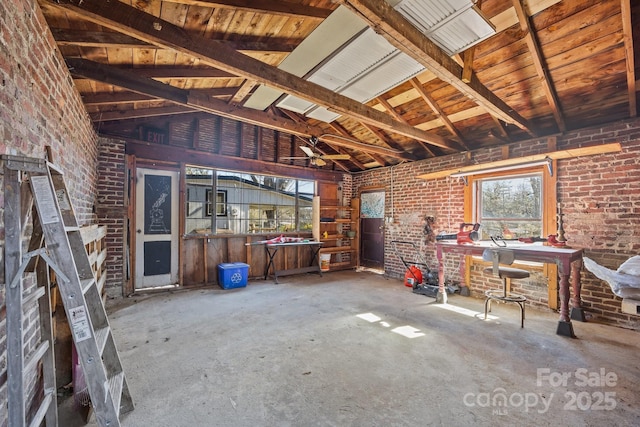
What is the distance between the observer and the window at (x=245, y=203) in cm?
526

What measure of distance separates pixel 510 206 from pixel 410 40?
12.2 ft

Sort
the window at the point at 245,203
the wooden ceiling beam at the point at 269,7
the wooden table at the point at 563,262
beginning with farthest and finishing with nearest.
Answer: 1. the window at the point at 245,203
2. the wooden table at the point at 563,262
3. the wooden ceiling beam at the point at 269,7

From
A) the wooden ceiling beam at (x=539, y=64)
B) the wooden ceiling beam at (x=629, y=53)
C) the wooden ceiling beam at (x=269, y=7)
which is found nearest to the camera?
the wooden ceiling beam at (x=269, y=7)

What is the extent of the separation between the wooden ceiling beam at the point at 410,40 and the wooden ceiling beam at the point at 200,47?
1.13 meters

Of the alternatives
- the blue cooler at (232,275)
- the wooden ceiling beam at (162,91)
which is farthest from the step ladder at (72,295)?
the blue cooler at (232,275)

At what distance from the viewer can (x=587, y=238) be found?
368cm

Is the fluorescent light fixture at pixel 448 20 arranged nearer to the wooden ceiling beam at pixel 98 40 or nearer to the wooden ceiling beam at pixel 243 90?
the wooden ceiling beam at pixel 98 40

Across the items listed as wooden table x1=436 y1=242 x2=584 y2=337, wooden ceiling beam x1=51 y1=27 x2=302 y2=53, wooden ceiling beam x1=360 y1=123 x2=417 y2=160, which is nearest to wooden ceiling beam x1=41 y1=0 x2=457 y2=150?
wooden ceiling beam x1=51 y1=27 x2=302 y2=53

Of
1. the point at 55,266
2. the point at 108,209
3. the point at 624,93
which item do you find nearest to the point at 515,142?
the point at 624,93

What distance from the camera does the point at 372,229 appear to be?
705cm

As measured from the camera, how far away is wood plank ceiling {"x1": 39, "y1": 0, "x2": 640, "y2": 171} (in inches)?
85.1

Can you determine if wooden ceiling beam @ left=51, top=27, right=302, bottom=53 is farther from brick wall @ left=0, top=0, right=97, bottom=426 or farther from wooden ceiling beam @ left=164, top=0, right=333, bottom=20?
wooden ceiling beam @ left=164, top=0, right=333, bottom=20

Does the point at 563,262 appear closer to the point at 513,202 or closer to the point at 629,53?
the point at 513,202

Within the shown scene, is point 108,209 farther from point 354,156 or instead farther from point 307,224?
point 354,156
